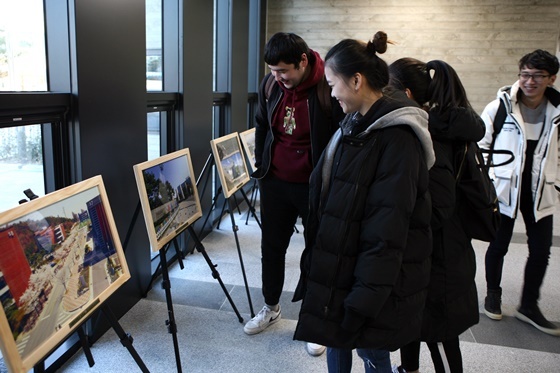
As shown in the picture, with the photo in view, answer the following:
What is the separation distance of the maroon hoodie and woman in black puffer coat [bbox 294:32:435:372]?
0.73 metres

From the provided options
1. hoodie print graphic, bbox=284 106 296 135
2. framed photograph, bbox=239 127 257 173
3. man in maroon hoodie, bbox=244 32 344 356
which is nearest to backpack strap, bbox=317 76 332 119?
man in maroon hoodie, bbox=244 32 344 356

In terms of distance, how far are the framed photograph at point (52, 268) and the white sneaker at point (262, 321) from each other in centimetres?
96

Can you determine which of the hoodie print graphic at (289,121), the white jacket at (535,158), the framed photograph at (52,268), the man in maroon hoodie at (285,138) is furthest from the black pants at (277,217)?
the white jacket at (535,158)

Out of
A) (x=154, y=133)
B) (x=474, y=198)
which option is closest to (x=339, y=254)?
(x=474, y=198)

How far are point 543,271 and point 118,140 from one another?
237 centimetres

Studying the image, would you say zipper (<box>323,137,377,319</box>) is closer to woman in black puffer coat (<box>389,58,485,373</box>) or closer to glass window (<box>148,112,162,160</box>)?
woman in black puffer coat (<box>389,58,485,373</box>)

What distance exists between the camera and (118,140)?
231 cm

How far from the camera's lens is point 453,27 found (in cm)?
593

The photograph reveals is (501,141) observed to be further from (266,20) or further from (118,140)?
(266,20)

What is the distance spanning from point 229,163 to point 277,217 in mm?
869

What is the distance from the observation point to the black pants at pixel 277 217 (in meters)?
2.13

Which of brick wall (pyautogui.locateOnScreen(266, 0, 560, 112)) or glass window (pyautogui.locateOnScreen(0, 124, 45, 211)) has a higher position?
brick wall (pyautogui.locateOnScreen(266, 0, 560, 112))

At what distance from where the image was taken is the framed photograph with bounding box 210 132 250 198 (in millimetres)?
2783

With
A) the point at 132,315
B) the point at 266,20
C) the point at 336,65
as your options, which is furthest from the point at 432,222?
the point at 266,20
